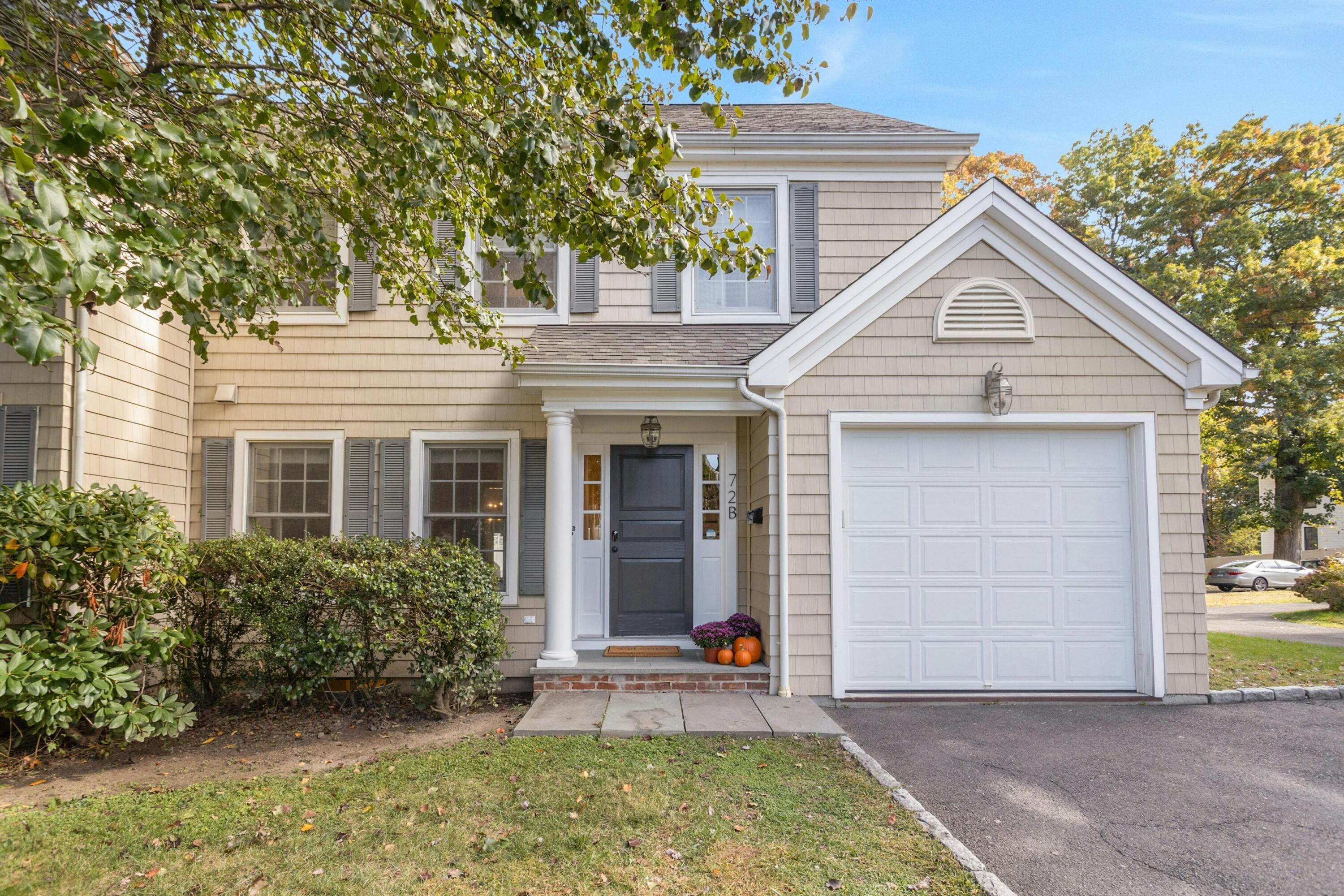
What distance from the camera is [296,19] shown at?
418 cm

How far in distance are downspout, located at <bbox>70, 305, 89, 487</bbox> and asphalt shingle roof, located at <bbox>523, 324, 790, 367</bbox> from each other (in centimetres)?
336

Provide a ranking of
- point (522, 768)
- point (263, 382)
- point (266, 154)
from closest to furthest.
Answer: point (266, 154), point (522, 768), point (263, 382)

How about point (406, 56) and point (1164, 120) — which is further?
point (1164, 120)

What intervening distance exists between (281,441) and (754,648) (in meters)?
4.95

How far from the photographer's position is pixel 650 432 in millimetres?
7344

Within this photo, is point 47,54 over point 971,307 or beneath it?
Result: over

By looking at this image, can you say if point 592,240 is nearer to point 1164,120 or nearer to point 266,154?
point 266,154

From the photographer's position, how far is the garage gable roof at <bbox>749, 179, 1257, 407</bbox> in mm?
6066

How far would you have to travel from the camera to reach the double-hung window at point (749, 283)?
7.71 m

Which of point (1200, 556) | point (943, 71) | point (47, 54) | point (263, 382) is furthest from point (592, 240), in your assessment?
point (943, 71)

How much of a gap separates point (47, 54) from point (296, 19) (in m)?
1.27

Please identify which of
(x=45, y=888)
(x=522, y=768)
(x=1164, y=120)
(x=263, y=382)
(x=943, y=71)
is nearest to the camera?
(x=45, y=888)

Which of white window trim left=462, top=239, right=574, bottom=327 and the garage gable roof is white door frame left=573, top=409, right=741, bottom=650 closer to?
white window trim left=462, top=239, right=574, bottom=327

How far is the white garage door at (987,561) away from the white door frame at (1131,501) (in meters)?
0.08
